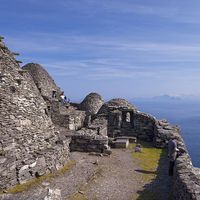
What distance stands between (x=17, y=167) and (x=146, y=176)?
6439mm

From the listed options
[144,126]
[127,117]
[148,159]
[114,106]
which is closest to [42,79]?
[114,106]

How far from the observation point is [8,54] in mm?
18828

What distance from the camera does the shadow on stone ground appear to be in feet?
52.3

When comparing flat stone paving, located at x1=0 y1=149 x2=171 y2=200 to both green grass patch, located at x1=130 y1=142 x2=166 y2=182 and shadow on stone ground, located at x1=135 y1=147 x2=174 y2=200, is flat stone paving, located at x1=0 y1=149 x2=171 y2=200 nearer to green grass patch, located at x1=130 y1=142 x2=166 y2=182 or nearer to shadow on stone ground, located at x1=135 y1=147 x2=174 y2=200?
shadow on stone ground, located at x1=135 y1=147 x2=174 y2=200

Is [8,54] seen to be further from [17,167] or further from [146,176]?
[146,176]

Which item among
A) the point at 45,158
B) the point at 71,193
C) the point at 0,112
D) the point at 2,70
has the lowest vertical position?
the point at 71,193

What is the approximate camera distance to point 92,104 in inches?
1455

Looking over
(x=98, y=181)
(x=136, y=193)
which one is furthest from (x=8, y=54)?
(x=136, y=193)

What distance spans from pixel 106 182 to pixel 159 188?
7.67 ft

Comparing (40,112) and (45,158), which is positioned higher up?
(40,112)

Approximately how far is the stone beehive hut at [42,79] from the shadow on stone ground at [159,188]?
1806cm

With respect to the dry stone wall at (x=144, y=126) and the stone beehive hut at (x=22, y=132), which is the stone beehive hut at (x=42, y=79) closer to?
the dry stone wall at (x=144, y=126)

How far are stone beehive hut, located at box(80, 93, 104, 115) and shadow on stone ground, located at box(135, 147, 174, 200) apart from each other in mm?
16020

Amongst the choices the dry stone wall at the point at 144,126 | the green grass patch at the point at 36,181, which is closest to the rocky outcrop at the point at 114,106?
the dry stone wall at the point at 144,126
